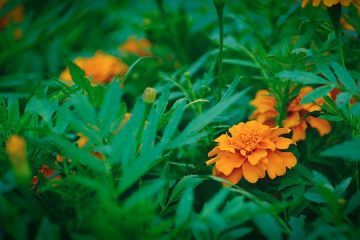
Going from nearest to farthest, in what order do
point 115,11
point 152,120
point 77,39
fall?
point 152,120, point 77,39, point 115,11

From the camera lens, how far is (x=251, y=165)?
68 centimetres

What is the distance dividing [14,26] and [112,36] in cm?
36

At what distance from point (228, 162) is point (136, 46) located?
→ 3.06ft

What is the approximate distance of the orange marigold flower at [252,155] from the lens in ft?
2.19

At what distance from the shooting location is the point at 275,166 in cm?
67

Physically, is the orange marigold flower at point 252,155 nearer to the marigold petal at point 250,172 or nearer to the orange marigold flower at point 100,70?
the marigold petal at point 250,172

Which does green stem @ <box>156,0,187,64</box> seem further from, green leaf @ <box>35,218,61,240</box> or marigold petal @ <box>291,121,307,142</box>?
green leaf @ <box>35,218,61,240</box>

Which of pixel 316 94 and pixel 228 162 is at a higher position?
pixel 316 94

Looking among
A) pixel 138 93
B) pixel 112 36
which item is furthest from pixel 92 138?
pixel 112 36

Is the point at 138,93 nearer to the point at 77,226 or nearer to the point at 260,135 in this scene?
the point at 260,135

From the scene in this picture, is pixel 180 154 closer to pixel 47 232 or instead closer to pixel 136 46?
pixel 47 232

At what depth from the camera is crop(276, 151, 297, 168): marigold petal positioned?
26.3 inches

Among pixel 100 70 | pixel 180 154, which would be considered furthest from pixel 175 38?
pixel 180 154

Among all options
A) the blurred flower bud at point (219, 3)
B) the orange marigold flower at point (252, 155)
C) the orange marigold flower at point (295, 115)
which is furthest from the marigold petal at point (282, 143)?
the blurred flower bud at point (219, 3)
